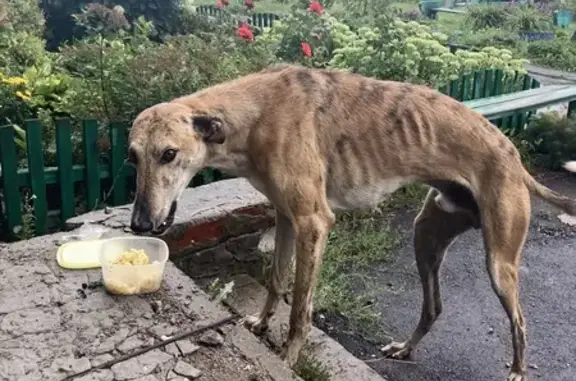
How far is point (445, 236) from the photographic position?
4184 millimetres

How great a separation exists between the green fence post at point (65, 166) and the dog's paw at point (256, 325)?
1.71 metres

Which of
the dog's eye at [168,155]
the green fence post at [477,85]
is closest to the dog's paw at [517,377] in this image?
the dog's eye at [168,155]

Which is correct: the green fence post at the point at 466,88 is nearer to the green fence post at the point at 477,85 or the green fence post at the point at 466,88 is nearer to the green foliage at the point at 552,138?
the green fence post at the point at 477,85

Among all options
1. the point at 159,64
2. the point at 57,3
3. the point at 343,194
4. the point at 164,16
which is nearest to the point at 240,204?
the point at 343,194

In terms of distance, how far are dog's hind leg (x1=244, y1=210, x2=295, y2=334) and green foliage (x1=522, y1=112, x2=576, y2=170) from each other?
4.50 m

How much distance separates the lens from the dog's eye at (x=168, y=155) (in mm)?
3129

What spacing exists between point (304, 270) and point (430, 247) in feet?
3.27

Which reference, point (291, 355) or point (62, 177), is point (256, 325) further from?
point (62, 177)

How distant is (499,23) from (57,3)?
1230 centimetres

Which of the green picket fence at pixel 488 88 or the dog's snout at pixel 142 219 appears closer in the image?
the dog's snout at pixel 142 219

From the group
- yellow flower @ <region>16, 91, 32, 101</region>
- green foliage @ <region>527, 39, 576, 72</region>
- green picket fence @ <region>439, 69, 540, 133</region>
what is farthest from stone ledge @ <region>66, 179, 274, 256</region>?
green foliage @ <region>527, 39, 576, 72</region>

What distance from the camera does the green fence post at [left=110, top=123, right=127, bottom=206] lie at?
5.23 meters

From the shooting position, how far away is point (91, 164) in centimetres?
522

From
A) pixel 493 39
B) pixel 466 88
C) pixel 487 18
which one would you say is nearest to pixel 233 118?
pixel 466 88
